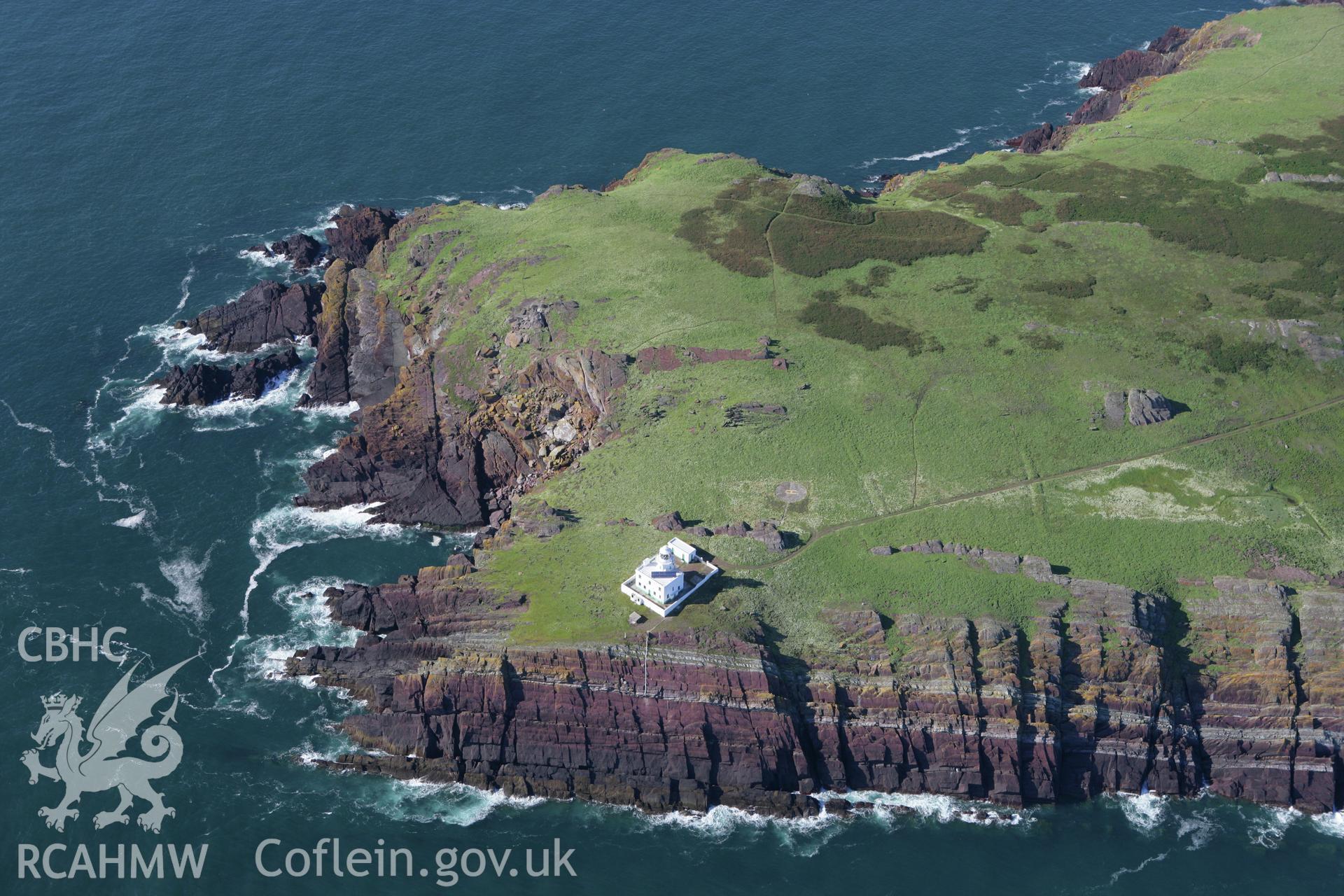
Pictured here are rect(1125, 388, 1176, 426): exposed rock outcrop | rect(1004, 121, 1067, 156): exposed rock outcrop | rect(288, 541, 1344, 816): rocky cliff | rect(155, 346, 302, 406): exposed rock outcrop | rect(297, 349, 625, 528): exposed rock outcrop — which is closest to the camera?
rect(288, 541, 1344, 816): rocky cliff

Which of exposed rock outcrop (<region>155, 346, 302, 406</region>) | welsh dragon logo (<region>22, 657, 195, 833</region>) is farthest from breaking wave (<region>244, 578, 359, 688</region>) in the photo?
Answer: exposed rock outcrop (<region>155, 346, 302, 406</region>)

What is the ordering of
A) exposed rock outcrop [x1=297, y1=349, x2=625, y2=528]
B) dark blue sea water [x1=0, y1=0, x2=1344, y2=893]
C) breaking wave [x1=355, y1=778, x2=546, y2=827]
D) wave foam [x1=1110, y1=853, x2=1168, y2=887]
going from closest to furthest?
wave foam [x1=1110, y1=853, x2=1168, y2=887], dark blue sea water [x1=0, y1=0, x2=1344, y2=893], breaking wave [x1=355, y1=778, x2=546, y2=827], exposed rock outcrop [x1=297, y1=349, x2=625, y2=528]

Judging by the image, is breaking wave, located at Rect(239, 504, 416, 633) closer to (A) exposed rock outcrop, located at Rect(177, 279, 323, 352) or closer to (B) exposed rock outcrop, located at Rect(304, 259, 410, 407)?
(B) exposed rock outcrop, located at Rect(304, 259, 410, 407)

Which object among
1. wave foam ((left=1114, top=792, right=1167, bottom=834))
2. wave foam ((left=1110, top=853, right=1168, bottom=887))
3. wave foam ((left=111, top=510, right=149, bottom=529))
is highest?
wave foam ((left=111, top=510, right=149, bottom=529))

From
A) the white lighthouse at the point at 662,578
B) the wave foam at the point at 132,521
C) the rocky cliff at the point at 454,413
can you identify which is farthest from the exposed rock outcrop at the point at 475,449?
the white lighthouse at the point at 662,578

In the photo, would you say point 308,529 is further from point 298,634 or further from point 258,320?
point 258,320

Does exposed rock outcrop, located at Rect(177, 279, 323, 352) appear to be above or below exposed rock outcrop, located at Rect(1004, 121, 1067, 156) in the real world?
above

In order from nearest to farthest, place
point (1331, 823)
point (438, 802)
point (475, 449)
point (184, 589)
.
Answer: point (1331, 823) < point (438, 802) < point (184, 589) < point (475, 449)

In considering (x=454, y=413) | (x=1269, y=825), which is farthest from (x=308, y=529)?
(x=1269, y=825)
